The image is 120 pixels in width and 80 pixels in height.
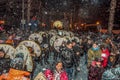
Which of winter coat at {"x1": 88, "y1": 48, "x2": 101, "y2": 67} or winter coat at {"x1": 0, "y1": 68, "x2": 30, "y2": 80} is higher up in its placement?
winter coat at {"x1": 0, "y1": 68, "x2": 30, "y2": 80}

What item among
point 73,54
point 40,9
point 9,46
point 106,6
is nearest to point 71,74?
point 73,54

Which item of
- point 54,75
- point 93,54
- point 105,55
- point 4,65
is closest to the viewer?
point 54,75

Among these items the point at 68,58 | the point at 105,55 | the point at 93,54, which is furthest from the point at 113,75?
the point at 105,55

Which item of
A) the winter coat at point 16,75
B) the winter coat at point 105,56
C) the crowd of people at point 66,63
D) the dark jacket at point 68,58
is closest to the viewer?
the winter coat at point 16,75

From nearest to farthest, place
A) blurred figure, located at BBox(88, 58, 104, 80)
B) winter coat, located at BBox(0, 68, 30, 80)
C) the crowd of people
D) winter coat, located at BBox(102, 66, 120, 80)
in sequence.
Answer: winter coat, located at BBox(0, 68, 30, 80) → the crowd of people → winter coat, located at BBox(102, 66, 120, 80) → blurred figure, located at BBox(88, 58, 104, 80)

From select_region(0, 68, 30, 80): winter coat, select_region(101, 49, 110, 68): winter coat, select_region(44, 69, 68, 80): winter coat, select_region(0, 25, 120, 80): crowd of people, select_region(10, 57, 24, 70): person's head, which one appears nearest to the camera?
select_region(0, 68, 30, 80): winter coat

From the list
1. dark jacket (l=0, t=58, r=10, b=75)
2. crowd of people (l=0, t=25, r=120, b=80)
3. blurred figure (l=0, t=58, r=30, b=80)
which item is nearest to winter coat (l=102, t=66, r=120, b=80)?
crowd of people (l=0, t=25, r=120, b=80)

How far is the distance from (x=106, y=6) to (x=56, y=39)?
31832 mm

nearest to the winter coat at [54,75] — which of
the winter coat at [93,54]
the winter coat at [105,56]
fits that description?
the winter coat at [93,54]

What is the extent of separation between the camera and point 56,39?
19266 millimetres

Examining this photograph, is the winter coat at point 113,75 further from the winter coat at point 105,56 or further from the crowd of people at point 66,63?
the winter coat at point 105,56

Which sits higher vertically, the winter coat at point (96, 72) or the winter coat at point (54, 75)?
the winter coat at point (54, 75)

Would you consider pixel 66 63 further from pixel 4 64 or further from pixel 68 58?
pixel 4 64

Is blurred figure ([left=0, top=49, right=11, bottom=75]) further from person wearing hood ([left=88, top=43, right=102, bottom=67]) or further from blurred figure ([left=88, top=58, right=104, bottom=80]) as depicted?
person wearing hood ([left=88, top=43, right=102, bottom=67])
